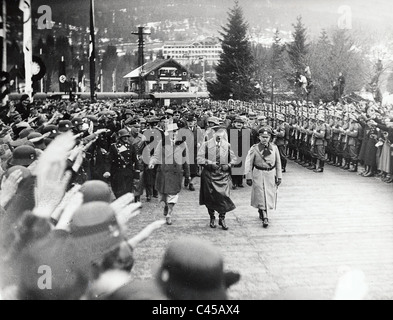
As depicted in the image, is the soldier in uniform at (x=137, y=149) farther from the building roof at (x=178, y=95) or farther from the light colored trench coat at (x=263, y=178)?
the building roof at (x=178, y=95)

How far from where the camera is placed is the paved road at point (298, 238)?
4.96 m

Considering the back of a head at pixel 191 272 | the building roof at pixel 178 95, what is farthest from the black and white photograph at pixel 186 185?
the building roof at pixel 178 95

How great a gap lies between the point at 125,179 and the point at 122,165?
0.81ft

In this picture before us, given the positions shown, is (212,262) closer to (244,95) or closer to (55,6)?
(55,6)

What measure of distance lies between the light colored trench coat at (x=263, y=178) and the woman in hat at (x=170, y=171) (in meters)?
1.10

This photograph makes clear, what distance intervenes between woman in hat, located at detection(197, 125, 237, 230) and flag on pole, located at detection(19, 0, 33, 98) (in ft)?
9.54

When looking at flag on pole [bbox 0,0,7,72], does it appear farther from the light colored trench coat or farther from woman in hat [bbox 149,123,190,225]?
the light colored trench coat

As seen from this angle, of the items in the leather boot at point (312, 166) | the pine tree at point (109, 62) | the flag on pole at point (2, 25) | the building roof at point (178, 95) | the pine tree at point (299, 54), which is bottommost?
the leather boot at point (312, 166)

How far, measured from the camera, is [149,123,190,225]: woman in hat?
768cm

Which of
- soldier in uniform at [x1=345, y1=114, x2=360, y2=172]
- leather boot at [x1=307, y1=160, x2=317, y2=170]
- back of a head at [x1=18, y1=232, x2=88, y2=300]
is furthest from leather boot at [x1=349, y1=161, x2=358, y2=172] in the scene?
back of a head at [x1=18, y1=232, x2=88, y2=300]

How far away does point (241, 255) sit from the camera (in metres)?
5.89
